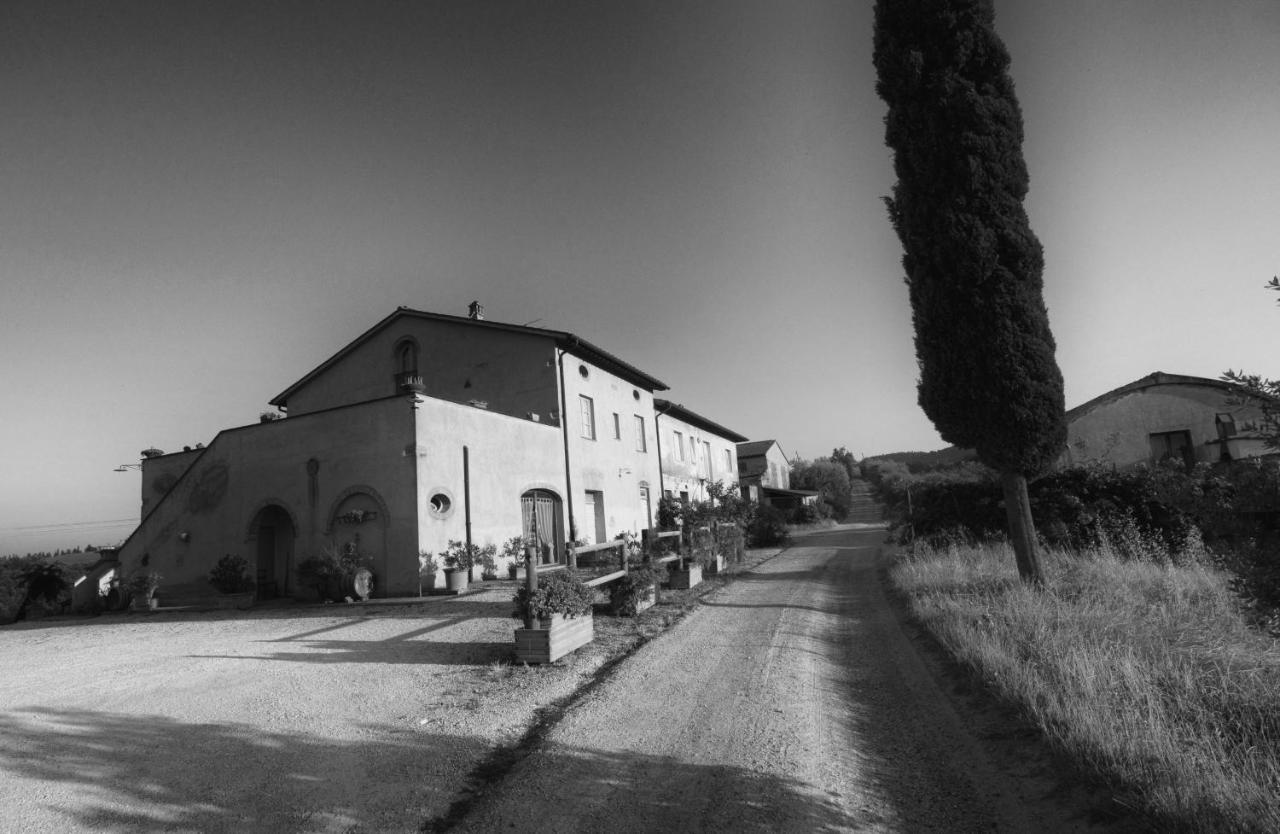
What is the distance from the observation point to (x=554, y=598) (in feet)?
24.9

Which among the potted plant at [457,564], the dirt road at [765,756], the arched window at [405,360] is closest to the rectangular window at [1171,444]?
the dirt road at [765,756]

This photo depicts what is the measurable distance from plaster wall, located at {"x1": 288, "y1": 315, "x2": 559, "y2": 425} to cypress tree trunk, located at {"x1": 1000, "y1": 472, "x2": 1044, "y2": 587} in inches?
456

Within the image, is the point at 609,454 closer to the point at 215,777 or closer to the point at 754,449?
the point at 215,777

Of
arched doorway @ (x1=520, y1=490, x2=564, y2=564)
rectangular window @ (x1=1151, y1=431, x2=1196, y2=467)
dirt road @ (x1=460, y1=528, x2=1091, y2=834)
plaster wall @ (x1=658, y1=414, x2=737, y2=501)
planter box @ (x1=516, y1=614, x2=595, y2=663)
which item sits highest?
plaster wall @ (x1=658, y1=414, x2=737, y2=501)

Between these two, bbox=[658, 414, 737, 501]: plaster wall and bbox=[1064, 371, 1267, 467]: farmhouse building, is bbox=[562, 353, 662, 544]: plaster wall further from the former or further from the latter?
bbox=[1064, 371, 1267, 467]: farmhouse building

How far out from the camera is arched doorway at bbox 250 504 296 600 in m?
15.1

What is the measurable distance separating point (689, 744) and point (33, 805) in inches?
177

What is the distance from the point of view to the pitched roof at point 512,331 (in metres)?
18.0

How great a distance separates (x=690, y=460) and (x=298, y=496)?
17.9m

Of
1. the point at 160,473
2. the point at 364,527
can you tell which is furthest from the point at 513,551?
the point at 160,473

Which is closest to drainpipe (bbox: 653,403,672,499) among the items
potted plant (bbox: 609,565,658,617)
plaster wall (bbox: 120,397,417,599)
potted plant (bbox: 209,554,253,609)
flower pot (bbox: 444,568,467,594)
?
flower pot (bbox: 444,568,467,594)

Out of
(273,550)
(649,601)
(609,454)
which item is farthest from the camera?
(609,454)

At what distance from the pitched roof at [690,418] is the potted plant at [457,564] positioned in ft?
41.1

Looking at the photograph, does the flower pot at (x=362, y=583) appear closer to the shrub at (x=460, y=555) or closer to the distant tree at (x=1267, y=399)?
the shrub at (x=460, y=555)
